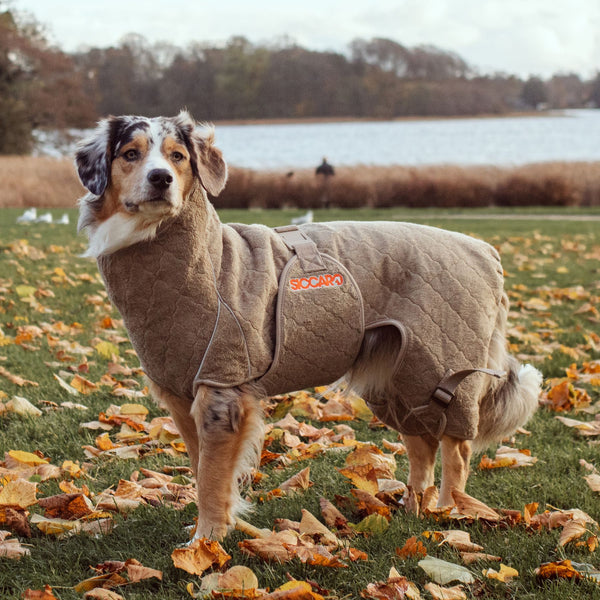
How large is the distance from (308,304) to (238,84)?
153 ft

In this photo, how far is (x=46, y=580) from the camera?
108 inches

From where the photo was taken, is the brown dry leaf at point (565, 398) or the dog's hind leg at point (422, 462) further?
the brown dry leaf at point (565, 398)

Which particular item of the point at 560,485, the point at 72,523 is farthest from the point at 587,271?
the point at 72,523

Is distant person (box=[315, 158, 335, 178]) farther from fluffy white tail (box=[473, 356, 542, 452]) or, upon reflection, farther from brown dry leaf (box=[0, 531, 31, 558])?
brown dry leaf (box=[0, 531, 31, 558])

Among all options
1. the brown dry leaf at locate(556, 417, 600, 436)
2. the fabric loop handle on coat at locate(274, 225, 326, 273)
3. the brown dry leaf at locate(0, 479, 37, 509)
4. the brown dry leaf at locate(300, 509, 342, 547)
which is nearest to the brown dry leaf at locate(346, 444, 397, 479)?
the brown dry leaf at locate(300, 509, 342, 547)

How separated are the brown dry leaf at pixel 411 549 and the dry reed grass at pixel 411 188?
21.0m

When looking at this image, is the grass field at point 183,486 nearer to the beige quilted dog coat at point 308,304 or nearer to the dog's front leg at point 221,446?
the dog's front leg at point 221,446

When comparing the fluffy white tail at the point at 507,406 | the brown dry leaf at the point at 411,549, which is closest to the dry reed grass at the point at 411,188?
the fluffy white tail at the point at 507,406

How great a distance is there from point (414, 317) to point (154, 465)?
157 centimetres

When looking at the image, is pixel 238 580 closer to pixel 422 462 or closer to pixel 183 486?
pixel 183 486

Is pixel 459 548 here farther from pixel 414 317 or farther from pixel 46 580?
pixel 46 580

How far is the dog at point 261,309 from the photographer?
2906mm

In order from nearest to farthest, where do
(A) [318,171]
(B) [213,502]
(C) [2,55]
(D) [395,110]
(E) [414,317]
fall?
1. (B) [213,502]
2. (E) [414,317]
3. (A) [318,171]
4. (C) [2,55]
5. (D) [395,110]

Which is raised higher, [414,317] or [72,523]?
[414,317]
